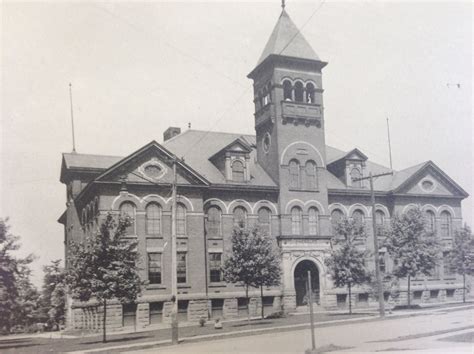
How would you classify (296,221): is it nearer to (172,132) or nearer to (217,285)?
(217,285)

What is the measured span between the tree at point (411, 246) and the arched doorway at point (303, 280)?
5365mm

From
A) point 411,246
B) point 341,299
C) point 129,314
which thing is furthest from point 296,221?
point 129,314

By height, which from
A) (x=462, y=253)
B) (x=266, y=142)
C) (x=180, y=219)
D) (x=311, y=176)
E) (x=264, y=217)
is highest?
(x=266, y=142)

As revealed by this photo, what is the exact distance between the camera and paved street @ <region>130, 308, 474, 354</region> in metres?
19.0

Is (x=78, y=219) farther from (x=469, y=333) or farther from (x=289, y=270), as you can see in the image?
(x=469, y=333)

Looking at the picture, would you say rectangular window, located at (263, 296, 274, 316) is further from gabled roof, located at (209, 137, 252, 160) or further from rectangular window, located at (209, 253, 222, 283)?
gabled roof, located at (209, 137, 252, 160)

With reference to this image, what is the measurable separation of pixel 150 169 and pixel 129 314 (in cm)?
896

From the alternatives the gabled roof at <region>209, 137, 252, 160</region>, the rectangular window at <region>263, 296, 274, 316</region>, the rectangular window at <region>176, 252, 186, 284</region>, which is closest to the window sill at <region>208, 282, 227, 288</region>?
the rectangular window at <region>176, 252, 186, 284</region>

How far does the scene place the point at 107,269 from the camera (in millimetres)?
26828

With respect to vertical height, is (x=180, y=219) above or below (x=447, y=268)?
above

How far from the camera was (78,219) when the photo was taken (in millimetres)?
43250

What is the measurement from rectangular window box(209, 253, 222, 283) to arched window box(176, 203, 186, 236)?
2928 mm

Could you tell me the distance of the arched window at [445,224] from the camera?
47.1m

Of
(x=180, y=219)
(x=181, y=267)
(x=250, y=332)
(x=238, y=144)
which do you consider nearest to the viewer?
(x=250, y=332)
